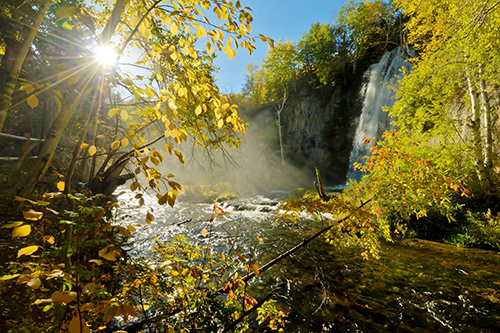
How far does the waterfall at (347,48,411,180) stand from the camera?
14.3 meters

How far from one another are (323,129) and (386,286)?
66.0ft

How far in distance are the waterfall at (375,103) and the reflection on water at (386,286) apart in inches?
432

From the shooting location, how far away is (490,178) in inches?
231

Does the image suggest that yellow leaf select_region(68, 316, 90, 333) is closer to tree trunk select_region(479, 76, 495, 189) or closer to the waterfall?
tree trunk select_region(479, 76, 495, 189)

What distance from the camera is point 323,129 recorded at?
21938 millimetres

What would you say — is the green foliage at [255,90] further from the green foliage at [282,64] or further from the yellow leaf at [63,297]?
the yellow leaf at [63,297]

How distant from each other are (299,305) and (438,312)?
2256mm

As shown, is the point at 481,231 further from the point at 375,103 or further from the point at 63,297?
the point at 375,103

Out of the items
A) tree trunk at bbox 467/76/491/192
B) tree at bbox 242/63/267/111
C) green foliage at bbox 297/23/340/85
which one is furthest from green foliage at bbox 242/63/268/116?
tree trunk at bbox 467/76/491/192

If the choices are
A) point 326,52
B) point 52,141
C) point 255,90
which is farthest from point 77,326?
point 255,90

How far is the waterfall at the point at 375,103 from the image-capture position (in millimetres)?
14305

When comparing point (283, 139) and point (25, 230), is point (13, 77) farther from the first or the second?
point (283, 139)

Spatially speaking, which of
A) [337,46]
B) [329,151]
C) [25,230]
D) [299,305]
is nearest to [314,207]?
[299,305]

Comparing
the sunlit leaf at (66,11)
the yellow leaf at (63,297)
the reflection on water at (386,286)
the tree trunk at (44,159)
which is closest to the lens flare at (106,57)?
the sunlit leaf at (66,11)
